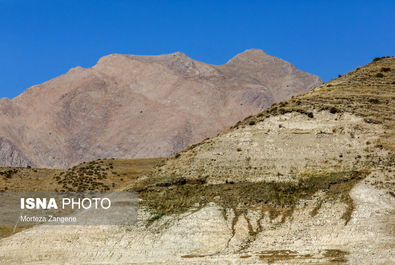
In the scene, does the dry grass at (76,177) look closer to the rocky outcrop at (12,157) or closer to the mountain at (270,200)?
the mountain at (270,200)

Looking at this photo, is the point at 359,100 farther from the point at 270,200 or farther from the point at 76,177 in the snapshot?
the point at 76,177

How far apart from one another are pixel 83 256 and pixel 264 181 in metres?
16.3

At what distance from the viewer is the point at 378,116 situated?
67000 millimetres

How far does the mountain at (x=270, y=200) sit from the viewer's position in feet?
173

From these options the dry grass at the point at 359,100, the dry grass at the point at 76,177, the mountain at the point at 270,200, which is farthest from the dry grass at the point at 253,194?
the dry grass at the point at 76,177

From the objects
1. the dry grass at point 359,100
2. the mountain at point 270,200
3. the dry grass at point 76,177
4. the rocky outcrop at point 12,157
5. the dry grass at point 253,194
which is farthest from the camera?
the rocky outcrop at point 12,157

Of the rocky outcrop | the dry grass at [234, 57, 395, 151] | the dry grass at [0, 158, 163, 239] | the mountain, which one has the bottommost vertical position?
the mountain

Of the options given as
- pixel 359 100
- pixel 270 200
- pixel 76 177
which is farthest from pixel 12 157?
pixel 270 200

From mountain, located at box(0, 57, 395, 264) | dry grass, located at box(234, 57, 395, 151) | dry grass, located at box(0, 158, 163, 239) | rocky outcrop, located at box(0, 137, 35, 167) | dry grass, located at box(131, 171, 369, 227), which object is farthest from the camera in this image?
rocky outcrop, located at box(0, 137, 35, 167)

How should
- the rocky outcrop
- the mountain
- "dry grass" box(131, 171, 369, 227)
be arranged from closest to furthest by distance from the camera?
the mountain → "dry grass" box(131, 171, 369, 227) → the rocky outcrop

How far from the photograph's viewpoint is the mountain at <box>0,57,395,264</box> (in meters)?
52.9

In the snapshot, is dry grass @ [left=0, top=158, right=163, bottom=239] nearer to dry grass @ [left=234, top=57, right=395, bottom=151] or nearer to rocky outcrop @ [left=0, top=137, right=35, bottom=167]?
dry grass @ [left=234, top=57, right=395, bottom=151]

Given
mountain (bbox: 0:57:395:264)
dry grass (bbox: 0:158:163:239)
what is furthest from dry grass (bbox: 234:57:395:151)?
dry grass (bbox: 0:158:163:239)

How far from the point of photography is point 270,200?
59.7 meters
